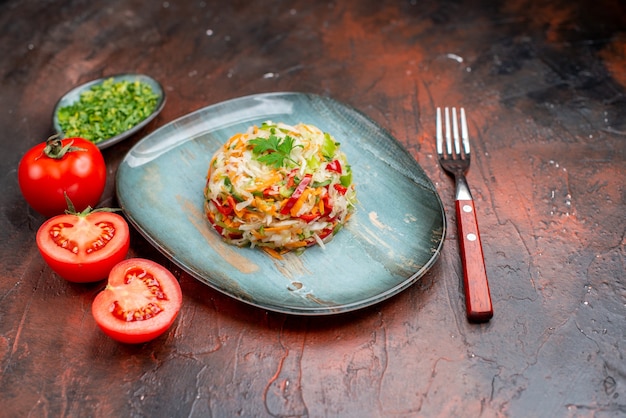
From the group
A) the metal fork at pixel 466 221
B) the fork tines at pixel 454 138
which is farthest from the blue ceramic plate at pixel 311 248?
the fork tines at pixel 454 138

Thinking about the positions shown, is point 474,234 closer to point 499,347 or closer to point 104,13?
point 499,347

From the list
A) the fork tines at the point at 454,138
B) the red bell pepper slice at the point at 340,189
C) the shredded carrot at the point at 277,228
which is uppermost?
the shredded carrot at the point at 277,228

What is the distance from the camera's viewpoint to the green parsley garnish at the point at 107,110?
4777 millimetres

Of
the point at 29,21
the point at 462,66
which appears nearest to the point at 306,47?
the point at 462,66

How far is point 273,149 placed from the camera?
159 inches

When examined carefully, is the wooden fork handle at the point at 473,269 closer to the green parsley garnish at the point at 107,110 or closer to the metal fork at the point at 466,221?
the metal fork at the point at 466,221

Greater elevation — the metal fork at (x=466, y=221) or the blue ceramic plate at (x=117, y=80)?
the blue ceramic plate at (x=117, y=80)

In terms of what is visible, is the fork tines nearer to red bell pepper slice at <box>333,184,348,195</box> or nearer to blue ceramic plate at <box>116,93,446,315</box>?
blue ceramic plate at <box>116,93,446,315</box>

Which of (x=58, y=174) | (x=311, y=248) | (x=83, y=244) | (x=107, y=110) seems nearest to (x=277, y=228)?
(x=311, y=248)

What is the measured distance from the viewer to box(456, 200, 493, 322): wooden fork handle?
3736 millimetres

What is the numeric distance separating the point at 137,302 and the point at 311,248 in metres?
1.08

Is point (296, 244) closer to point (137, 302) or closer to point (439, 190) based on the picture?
point (137, 302)

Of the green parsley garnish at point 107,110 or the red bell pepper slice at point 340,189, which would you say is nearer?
the red bell pepper slice at point 340,189

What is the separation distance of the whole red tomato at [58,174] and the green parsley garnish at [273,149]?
3.40ft
